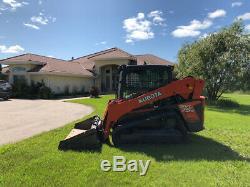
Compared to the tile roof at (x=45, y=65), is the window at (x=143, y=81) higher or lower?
lower

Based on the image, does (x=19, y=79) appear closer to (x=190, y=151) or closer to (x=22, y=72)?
(x=22, y=72)

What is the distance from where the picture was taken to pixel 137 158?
6797 mm

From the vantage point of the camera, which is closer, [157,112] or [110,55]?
[157,112]

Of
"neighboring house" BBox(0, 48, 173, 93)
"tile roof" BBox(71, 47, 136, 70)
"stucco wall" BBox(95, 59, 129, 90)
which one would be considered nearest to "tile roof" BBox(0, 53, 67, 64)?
"neighboring house" BBox(0, 48, 173, 93)

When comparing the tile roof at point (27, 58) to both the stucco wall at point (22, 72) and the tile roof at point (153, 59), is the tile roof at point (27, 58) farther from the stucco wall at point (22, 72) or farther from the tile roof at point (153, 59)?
the tile roof at point (153, 59)

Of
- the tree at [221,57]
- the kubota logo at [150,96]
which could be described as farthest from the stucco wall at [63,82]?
the kubota logo at [150,96]

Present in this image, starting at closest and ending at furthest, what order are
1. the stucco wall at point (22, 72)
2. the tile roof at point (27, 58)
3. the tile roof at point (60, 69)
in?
1. the tile roof at point (60, 69)
2. the stucco wall at point (22, 72)
3. the tile roof at point (27, 58)

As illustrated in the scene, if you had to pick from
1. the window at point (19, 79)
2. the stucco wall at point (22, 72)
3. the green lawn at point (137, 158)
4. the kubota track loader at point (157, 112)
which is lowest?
the green lawn at point (137, 158)

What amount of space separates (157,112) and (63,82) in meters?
26.0

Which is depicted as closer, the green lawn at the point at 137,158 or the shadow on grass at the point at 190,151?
the green lawn at the point at 137,158

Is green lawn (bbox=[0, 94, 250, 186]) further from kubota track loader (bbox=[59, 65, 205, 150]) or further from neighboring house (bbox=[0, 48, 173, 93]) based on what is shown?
neighboring house (bbox=[0, 48, 173, 93])

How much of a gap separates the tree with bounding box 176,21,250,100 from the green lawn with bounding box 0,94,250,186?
53.8 feet

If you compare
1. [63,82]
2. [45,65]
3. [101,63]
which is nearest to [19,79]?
[45,65]

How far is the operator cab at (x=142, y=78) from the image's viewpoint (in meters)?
8.18
